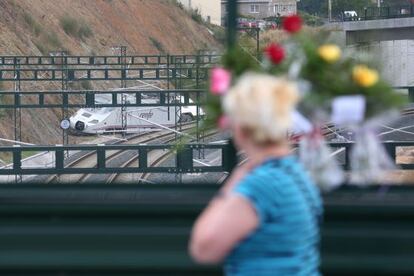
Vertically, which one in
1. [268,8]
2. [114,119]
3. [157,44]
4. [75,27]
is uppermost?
[75,27]

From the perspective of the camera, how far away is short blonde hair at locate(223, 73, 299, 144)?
113 inches

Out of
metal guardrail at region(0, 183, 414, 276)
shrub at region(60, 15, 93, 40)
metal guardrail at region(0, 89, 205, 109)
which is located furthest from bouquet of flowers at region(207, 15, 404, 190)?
shrub at region(60, 15, 93, 40)

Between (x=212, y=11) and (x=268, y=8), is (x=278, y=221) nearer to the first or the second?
(x=268, y=8)

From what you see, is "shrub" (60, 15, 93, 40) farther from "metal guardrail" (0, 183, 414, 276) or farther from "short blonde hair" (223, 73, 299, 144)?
"short blonde hair" (223, 73, 299, 144)

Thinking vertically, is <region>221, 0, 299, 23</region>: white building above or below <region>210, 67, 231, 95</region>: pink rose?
above

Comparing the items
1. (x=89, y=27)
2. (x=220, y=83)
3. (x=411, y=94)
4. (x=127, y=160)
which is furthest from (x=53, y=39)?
(x=220, y=83)

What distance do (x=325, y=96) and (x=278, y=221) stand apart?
0.43m

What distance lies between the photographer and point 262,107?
2859 millimetres

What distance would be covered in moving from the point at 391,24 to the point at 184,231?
268cm

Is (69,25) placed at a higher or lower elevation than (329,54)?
higher

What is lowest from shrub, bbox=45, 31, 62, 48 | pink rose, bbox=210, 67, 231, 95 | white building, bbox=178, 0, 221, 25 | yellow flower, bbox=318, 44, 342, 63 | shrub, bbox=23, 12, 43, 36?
pink rose, bbox=210, 67, 231, 95

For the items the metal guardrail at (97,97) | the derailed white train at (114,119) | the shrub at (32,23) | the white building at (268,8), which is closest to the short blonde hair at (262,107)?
the white building at (268,8)

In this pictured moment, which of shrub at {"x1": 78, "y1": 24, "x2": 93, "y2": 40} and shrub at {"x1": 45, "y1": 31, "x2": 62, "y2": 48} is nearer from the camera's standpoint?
shrub at {"x1": 78, "y1": 24, "x2": 93, "y2": 40}

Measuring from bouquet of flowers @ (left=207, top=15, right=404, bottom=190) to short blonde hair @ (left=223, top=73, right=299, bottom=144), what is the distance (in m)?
0.16
